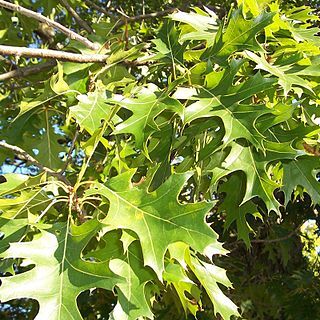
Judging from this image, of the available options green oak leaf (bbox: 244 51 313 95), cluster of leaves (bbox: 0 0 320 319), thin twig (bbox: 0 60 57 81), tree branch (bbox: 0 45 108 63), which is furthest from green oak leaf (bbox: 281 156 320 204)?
thin twig (bbox: 0 60 57 81)

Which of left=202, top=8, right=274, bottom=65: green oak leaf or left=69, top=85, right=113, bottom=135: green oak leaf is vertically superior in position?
left=202, top=8, right=274, bottom=65: green oak leaf

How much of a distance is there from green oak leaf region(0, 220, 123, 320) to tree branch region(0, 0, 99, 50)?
0.75 metres

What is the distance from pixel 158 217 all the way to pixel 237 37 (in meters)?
0.51

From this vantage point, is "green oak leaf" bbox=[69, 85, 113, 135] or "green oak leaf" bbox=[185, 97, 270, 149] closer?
"green oak leaf" bbox=[185, 97, 270, 149]

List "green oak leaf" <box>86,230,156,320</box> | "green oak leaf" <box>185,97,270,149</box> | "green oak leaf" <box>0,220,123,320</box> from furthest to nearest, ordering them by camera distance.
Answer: "green oak leaf" <box>185,97,270,149</box>
"green oak leaf" <box>86,230,156,320</box>
"green oak leaf" <box>0,220,123,320</box>

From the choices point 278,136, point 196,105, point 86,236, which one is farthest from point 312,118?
point 86,236

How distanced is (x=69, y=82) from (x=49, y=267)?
84cm

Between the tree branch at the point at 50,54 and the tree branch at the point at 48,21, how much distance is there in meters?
0.11

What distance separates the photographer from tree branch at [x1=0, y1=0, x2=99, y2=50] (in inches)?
70.6

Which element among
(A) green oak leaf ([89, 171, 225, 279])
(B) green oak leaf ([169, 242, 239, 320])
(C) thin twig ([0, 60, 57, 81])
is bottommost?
(B) green oak leaf ([169, 242, 239, 320])

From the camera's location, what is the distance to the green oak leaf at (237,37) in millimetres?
1494

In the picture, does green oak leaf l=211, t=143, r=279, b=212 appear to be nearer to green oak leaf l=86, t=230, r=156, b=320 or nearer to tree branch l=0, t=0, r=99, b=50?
green oak leaf l=86, t=230, r=156, b=320

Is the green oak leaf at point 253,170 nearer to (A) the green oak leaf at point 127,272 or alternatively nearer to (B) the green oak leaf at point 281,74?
(B) the green oak leaf at point 281,74

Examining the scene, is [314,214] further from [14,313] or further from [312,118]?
[14,313]
